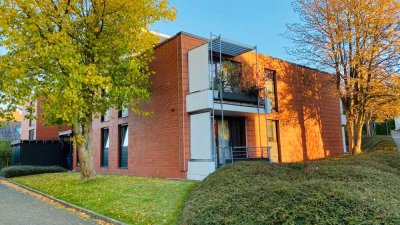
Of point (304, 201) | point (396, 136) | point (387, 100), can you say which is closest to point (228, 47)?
point (387, 100)

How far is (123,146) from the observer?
19.0m

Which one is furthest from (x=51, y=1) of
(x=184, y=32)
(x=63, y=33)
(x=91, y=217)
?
(x=91, y=217)

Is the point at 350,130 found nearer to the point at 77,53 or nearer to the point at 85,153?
the point at 85,153

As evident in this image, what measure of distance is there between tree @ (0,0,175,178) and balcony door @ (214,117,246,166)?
390 centimetres

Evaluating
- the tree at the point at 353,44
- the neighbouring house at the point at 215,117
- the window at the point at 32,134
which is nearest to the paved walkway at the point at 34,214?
the neighbouring house at the point at 215,117

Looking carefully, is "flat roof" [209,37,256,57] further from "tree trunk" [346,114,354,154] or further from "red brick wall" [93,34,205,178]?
"tree trunk" [346,114,354,154]

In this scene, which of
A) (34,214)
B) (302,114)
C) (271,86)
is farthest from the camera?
(302,114)

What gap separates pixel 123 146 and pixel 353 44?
13671mm

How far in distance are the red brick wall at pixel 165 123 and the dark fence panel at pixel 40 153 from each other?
12.6m

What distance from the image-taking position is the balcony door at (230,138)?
15.1 metres

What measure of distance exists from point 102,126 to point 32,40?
964 centimetres

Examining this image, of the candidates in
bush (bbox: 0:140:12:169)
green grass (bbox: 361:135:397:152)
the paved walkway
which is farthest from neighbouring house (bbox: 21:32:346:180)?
bush (bbox: 0:140:12:169)

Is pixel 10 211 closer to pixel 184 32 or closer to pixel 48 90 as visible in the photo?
pixel 48 90

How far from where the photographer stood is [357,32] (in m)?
16.4
